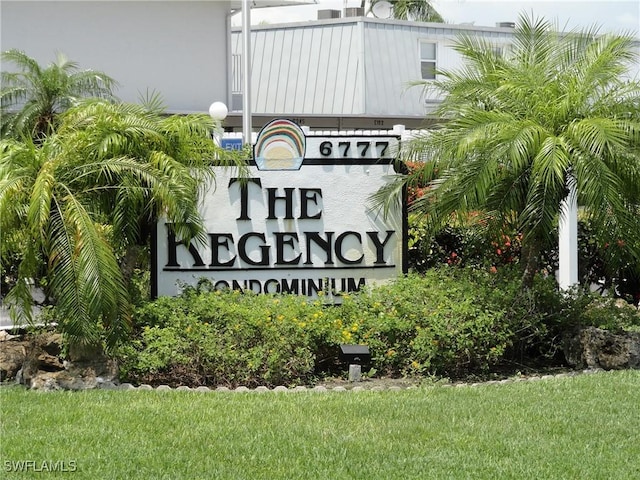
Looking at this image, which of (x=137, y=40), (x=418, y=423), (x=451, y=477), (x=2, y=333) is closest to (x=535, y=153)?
(x=418, y=423)

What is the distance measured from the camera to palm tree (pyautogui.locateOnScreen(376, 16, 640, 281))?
10.2m

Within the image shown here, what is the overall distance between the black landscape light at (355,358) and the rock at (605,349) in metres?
2.36

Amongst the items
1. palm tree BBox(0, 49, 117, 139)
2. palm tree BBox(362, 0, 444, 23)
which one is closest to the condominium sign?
palm tree BBox(0, 49, 117, 139)

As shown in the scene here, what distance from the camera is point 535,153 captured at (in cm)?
1038

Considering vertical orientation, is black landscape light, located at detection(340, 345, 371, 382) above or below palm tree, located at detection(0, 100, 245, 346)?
below

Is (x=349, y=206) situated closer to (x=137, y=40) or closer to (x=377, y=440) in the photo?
(x=377, y=440)

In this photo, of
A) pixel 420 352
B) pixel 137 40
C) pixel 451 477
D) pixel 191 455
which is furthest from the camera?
pixel 137 40

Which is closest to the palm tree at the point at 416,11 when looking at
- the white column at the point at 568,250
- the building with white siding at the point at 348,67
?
the building with white siding at the point at 348,67

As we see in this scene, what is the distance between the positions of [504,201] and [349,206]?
194cm

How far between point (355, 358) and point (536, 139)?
115 inches

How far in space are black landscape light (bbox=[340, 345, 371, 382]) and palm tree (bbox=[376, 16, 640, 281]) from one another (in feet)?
6.33

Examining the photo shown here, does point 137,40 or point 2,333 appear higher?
point 137,40

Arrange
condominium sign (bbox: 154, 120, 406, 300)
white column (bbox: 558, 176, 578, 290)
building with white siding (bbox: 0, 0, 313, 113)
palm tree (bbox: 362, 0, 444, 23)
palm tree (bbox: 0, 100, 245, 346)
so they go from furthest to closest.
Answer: palm tree (bbox: 362, 0, 444, 23)
building with white siding (bbox: 0, 0, 313, 113)
white column (bbox: 558, 176, 578, 290)
condominium sign (bbox: 154, 120, 406, 300)
palm tree (bbox: 0, 100, 245, 346)

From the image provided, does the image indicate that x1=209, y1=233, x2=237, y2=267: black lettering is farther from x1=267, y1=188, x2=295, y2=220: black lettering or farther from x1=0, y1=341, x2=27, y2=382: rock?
x1=0, y1=341, x2=27, y2=382: rock
